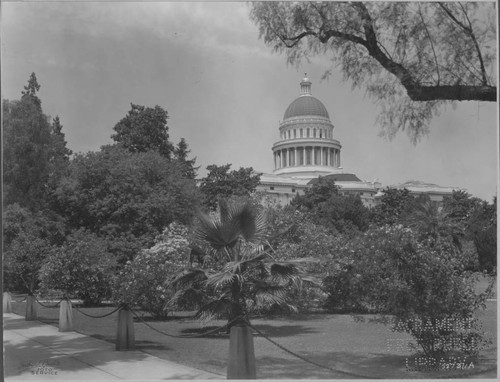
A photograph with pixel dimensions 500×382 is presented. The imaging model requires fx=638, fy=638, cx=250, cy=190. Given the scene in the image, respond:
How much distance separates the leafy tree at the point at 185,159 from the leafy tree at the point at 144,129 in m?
0.15

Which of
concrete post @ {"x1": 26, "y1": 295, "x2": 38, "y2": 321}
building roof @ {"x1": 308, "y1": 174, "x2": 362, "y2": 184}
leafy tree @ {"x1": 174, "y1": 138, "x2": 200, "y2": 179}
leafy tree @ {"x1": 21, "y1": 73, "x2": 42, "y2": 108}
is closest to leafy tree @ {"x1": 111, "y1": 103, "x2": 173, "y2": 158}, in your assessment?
leafy tree @ {"x1": 174, "y1": 138, "x2": 200, "y2": 179}

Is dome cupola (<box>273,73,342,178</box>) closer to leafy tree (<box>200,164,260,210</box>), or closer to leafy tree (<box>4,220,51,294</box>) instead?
leafy tree (<box>200,164,260,210</box>)

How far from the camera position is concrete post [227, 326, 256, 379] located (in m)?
6.51

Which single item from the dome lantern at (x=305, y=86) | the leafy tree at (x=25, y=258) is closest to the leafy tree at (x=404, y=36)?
the dome lantern at (x=305, y=86)

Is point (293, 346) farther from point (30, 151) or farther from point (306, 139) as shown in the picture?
point (30, 151)

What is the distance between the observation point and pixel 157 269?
9984mm

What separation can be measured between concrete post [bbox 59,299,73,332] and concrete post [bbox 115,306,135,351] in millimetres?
870

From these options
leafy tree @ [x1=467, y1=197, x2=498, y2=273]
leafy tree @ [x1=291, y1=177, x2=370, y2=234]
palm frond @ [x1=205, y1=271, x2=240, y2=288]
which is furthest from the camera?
leafy tree @ [x1=291, y1=177, x2=370, y2=234]

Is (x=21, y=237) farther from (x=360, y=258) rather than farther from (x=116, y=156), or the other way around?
(x=360, y=258)

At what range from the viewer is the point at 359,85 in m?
8.09

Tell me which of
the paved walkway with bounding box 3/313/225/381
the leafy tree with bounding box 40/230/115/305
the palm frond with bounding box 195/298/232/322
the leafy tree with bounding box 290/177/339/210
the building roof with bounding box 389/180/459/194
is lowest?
the paved walkway with bounding box 3/313/225/381

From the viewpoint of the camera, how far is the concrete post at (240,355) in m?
6.51

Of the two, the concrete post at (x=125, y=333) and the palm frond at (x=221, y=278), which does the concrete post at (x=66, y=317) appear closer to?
the concrete post at (x=125, y=333)

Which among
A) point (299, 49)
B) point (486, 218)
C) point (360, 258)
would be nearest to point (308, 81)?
point (299, 49)
